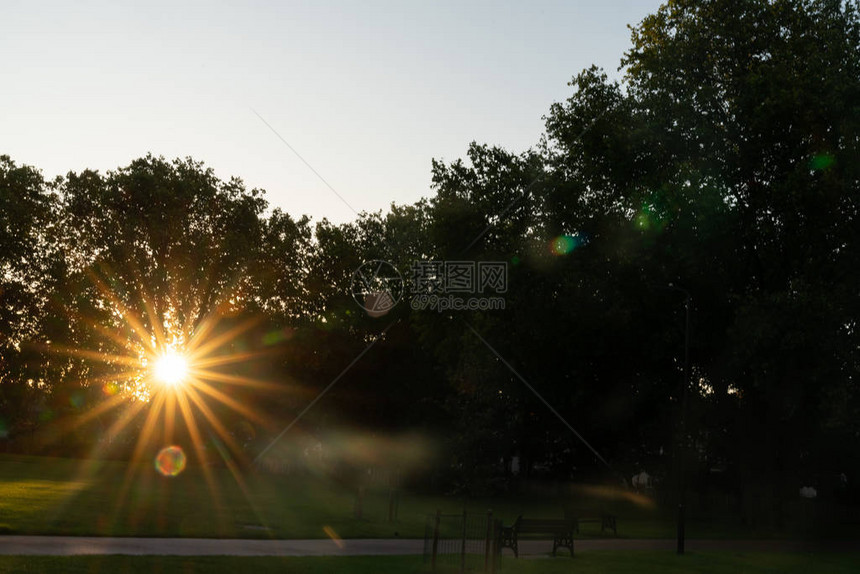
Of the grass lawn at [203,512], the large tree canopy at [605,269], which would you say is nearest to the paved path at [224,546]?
the grass lawn at [203,512]

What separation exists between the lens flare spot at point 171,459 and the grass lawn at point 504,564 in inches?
1668

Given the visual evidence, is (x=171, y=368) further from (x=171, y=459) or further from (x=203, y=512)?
(x=203, y=512)

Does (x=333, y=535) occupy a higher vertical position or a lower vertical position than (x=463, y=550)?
lower

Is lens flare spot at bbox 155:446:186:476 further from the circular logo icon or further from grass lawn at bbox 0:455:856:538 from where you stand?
the circular logo icon

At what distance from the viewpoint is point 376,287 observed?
67.5 m

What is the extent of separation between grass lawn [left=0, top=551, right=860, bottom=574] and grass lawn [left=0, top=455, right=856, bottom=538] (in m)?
4.58

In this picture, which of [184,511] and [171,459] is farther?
[171,459]

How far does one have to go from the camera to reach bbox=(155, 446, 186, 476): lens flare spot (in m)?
61.4

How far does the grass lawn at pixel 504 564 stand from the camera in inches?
612

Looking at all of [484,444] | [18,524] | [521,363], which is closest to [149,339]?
[484,444]

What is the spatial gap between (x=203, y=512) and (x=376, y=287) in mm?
40205

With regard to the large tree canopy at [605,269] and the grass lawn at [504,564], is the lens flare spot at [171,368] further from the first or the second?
the grass lawn at [504,564]

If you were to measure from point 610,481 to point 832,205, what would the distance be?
25048mm

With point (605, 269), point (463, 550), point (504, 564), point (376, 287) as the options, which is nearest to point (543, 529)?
point (504, 564)
